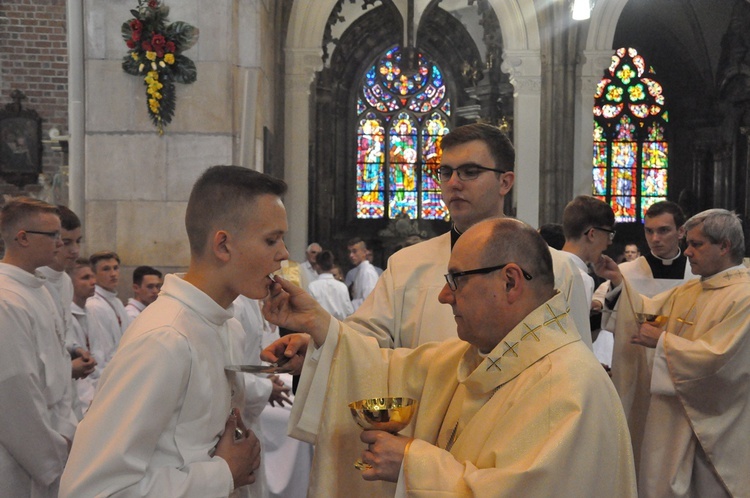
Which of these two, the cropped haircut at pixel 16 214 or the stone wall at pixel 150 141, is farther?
the stone wall at pixel 150 141

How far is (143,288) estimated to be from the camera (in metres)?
6.76

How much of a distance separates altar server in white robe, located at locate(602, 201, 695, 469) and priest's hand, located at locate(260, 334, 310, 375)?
261cm

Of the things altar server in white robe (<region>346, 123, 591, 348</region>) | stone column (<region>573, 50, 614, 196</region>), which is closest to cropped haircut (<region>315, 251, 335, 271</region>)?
stone column (<region>573, 50, 614, 196</region>)

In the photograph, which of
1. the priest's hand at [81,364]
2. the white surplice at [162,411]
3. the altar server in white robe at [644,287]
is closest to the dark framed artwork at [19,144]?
the priest's hand at [81,364]

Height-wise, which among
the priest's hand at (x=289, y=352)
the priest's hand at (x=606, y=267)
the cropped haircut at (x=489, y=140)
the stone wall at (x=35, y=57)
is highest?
the stone wall at (x=35, y=57)

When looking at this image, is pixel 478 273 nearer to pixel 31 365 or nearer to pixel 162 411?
pixel 162 411

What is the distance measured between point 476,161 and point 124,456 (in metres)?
1.82

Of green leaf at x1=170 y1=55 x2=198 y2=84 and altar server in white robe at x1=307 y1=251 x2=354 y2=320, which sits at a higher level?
green leaf at x1=170 y1=55 x2=198 y2=84

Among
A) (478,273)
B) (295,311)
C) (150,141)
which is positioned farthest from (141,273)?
(478,273)

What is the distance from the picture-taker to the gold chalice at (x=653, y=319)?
465cm

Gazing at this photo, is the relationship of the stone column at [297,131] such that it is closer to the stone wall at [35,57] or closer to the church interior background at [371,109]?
the church interior background at [371,109]

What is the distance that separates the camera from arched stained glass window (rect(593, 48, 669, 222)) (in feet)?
65.4

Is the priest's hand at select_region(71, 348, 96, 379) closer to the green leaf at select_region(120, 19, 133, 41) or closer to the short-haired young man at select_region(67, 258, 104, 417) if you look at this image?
the short-haired young man at select_region(67, 258, 104, 417)

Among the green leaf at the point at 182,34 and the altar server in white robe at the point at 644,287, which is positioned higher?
the green leaf at the point at 182,34
